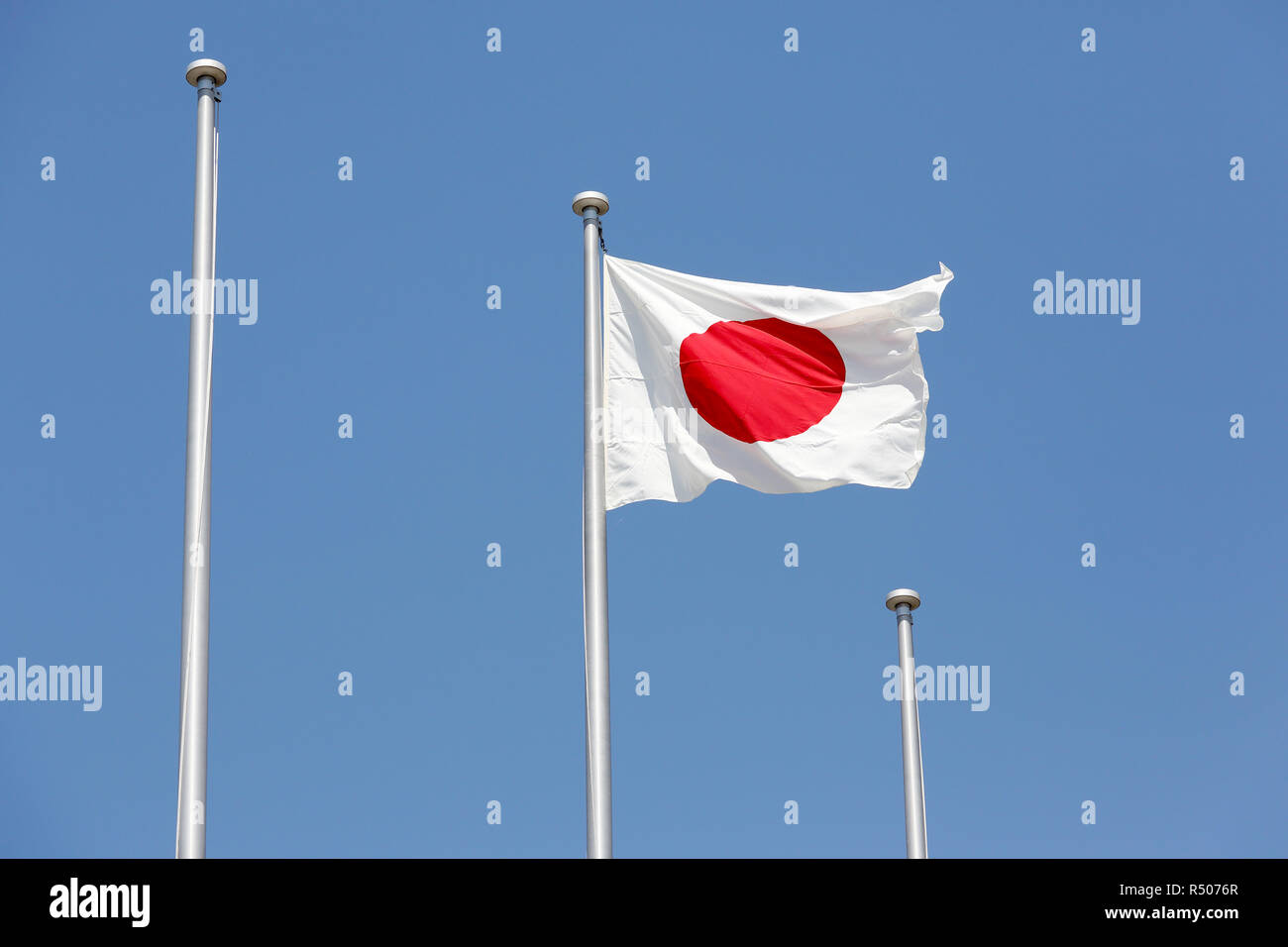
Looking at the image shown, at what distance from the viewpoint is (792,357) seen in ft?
69.1

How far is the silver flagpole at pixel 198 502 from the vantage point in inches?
606

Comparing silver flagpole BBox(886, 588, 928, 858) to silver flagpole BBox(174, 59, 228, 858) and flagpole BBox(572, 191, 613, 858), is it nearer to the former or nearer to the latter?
flagpole BBox(572, 191, 613, 858)

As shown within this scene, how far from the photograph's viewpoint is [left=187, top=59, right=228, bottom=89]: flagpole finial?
17891 mm

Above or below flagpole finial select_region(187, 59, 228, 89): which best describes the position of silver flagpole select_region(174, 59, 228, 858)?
below

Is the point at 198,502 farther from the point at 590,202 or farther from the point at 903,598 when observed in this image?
the point at 903,598

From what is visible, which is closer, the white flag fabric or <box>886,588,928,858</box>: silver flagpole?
the white flag fabric

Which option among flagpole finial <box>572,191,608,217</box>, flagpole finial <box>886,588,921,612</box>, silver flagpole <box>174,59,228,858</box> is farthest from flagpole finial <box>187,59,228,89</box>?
flagpole finial <box>886,588,921,612</box>

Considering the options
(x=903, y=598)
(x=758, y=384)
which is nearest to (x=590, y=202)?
(x=758, y=384)

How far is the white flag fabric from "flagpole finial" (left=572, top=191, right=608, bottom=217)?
963mm

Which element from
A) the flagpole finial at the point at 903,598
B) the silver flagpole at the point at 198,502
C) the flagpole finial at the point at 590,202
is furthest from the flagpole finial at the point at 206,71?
the flagpole finial at the point at 903,598

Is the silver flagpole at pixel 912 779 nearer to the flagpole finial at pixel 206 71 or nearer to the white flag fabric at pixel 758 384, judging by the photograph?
the white flag fabric at pixel 758 384

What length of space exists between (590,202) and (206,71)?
3947 millimetres
